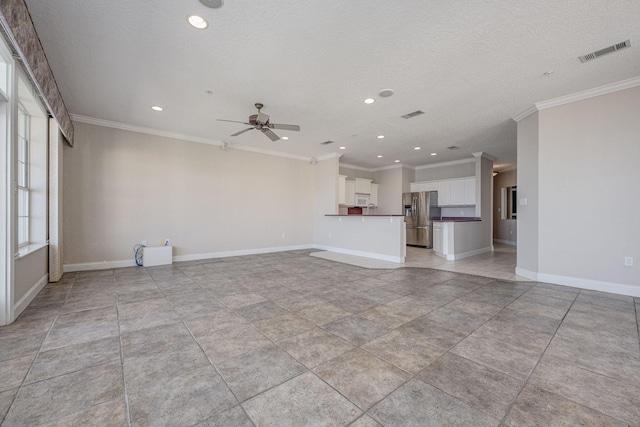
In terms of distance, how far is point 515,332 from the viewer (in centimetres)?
237

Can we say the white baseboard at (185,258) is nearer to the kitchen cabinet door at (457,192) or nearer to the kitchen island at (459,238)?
the kitchen island at (459,238)

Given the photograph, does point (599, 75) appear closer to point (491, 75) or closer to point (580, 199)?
point (491, 75)

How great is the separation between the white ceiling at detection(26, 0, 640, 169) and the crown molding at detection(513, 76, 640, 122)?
13 centimetres

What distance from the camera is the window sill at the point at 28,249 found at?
2933 mm

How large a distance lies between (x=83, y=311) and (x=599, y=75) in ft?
22.5

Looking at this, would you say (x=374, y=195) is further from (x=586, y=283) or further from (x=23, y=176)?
(x=23, y=176)

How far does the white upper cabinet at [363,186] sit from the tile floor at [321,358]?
5.74m

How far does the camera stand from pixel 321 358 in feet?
6.32

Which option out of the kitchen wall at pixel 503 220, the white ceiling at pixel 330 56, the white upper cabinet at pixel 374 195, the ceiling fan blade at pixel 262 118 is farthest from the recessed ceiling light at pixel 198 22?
the kitchen wall at pixel 503 220

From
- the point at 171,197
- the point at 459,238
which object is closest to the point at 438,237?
the point at 459,238

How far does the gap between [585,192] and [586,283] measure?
4.41 ft

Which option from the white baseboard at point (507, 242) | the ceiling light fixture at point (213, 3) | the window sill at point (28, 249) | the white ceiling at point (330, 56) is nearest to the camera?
the ceiling light fixture at point (213, 3)

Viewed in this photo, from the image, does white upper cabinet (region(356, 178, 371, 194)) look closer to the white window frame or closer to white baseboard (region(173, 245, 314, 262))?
white baseboard (region(173, 245, 314, 262))

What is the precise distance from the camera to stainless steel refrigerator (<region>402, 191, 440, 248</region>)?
8.29 m
